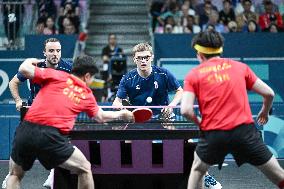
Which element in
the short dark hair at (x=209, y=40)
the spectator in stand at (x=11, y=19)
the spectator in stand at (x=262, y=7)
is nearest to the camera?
the short dark hair at (x=209, y=40)

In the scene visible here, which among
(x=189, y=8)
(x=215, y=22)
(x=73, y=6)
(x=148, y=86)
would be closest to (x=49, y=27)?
(x=73, y=6)

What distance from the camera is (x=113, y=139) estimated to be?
7777mm

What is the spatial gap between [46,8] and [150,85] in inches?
351

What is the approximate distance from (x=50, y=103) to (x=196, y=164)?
145 centimetres

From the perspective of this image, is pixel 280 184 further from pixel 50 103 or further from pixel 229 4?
pixel 229 4

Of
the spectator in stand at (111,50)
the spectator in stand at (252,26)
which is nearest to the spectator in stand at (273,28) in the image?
the spectator in stand at (252,26)

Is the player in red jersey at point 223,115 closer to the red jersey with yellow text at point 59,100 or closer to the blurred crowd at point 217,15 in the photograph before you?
the red jersey with yellow text at point 59,100

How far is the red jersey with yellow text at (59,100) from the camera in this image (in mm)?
7145

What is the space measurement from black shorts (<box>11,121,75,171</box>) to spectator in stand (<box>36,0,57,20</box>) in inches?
414

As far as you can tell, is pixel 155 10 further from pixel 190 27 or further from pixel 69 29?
pixel 69 29

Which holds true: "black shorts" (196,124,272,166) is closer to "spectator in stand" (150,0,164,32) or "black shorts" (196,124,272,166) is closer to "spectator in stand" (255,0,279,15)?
"spectator in stand" (255,0,279,15)

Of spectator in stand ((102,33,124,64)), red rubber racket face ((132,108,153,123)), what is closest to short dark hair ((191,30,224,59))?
red rubber racket face ((132,108,153,123))

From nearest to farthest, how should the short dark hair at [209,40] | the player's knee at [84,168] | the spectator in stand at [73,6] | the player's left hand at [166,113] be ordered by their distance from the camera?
the short dark hair at [209,40] → the player's knee at [84,168] → the player's left hand at [166,113] → the spectator in stand at [73,6]

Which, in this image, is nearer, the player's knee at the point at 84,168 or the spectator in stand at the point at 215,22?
the player's knee at the point at 84,168
